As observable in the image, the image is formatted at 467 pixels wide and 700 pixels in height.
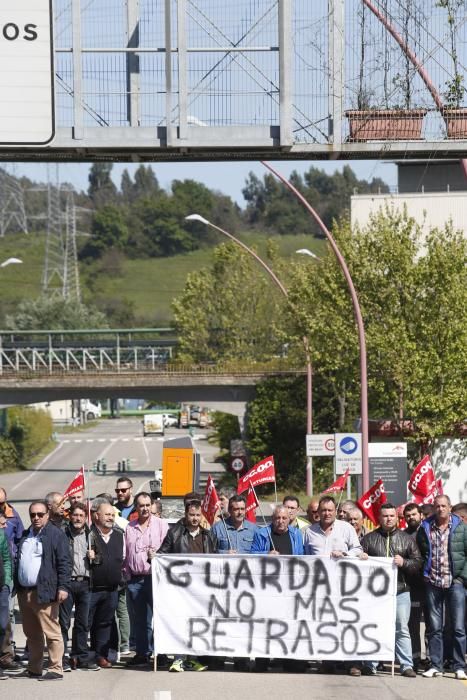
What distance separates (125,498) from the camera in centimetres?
1659

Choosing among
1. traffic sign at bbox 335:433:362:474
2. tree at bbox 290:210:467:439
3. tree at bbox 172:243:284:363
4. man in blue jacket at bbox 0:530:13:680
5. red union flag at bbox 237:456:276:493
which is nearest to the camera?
man in blue jacket at bbox 0:530:13:680

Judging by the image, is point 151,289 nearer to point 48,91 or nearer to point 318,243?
point 318,243

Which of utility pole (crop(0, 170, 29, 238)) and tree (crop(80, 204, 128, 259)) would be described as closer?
utility pole (crop(0, 170, 29, 238))

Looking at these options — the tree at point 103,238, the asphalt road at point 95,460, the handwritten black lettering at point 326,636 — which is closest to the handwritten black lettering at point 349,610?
the handwritten black lettering at point 326,636

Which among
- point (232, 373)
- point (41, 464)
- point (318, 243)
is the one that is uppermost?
point (318, 243)

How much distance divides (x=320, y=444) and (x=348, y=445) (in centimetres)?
734

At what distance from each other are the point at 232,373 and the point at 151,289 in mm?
116206

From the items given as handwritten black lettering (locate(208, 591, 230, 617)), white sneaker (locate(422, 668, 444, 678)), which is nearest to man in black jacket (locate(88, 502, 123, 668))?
handwritten black lettering (locate(208, 591, 230, 617))

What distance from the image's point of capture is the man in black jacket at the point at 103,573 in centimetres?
1427

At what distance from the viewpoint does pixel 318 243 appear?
7785 inches

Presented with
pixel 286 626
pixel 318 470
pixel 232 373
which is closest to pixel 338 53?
pixel 286 626

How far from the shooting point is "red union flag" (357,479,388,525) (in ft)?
54.3

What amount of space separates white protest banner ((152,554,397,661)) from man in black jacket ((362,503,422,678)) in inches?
4.1

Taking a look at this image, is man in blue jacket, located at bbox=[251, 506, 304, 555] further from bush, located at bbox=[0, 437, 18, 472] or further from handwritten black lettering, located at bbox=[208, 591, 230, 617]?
bush, located at bbox=[0, 437, 18, 472]
